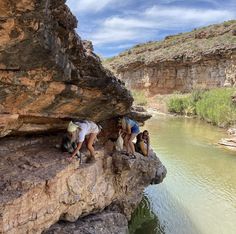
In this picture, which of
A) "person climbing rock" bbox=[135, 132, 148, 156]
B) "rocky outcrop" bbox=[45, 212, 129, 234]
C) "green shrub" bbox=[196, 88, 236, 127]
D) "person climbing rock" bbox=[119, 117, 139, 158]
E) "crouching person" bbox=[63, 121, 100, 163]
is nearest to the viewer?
"rocky outcrop" bbox=[45, 212, 129, 234]

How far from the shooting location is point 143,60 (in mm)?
45469

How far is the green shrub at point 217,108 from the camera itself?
25844 millimetres

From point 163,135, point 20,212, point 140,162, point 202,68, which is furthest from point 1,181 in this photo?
point 202,68

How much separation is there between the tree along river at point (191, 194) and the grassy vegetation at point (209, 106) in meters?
6.23

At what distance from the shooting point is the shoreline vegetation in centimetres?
2623

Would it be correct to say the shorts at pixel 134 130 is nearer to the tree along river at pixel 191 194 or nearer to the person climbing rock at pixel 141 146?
the person climbing rock at pixel 141 146

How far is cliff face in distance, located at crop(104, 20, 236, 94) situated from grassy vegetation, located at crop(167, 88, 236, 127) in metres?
3.82

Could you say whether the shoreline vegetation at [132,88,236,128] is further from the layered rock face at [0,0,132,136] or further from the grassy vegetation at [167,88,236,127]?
the layered rock face at [0,0,132,136]

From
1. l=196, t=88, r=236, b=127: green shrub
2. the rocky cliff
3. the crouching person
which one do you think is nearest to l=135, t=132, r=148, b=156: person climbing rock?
the rocky cliff

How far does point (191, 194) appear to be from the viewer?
12516 mm

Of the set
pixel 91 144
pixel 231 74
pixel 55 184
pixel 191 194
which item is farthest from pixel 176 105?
pixel 55 184

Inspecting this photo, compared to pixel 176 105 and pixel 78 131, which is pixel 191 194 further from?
pixel 176 105

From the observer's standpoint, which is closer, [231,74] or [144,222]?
[144,222]

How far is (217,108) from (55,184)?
2247 cm
